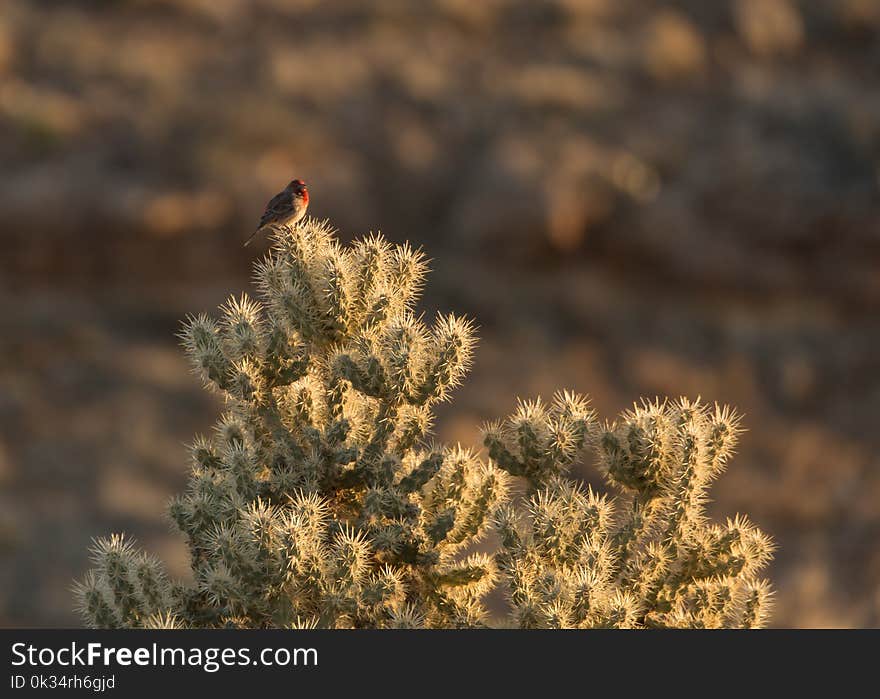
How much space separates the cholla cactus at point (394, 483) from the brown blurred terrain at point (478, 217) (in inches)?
524

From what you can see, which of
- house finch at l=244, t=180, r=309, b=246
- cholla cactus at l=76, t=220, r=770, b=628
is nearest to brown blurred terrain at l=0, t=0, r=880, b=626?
cholla cactus at l=76, t=220, r=770, b=628

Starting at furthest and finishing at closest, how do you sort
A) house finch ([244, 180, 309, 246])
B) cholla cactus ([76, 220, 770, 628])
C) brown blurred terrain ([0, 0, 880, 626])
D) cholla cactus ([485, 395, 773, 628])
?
brown blurred terrain ([0, 0, 880, 626]) → house finch ([244, 180, 309, 246]) → cholla cactus ([485, 395, 773, 628]) → cholla cactus ([76, 220, 770, 628])

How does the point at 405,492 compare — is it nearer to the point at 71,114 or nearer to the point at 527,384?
the point at 527,384

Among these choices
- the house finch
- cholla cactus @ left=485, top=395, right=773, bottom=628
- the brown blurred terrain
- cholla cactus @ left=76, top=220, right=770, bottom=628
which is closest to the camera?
cholla cactus @ left=76, top=220, right=770, bottom=628

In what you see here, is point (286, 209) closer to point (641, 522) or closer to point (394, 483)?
point (394, 483)

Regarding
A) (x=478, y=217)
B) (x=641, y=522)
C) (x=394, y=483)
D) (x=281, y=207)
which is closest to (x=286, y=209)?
(x=281, y=207)

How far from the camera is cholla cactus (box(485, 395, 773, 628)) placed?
720 cm

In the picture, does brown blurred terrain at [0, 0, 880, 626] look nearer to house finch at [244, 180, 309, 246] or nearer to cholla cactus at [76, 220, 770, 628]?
cholla cactus at [76, 220, 770, 628]

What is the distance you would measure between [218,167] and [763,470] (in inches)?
421

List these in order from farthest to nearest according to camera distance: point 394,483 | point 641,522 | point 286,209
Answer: point 641,522 < point 286,209 < point 394,483

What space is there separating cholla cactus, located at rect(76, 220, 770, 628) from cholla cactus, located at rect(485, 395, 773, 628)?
11 mm

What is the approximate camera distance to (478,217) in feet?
78.3

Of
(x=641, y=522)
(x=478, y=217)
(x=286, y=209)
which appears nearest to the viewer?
(x=286, y=209)

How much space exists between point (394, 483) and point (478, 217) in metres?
17.0
